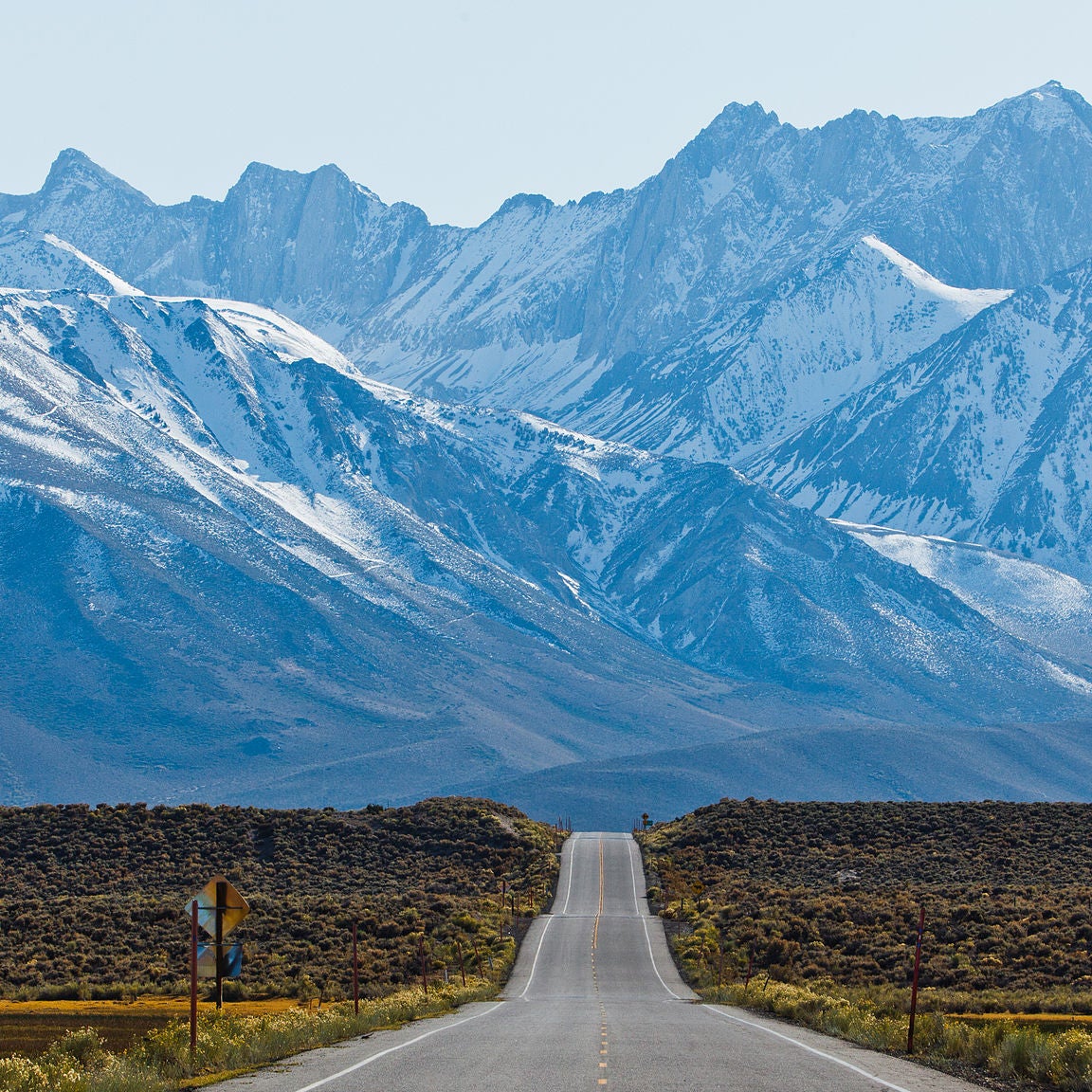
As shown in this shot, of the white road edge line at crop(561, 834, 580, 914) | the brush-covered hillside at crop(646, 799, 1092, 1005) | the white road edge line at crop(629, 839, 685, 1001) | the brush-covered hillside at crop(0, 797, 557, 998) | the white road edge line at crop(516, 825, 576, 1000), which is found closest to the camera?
the white road edge line at crop(516, 825, 576, 1000)

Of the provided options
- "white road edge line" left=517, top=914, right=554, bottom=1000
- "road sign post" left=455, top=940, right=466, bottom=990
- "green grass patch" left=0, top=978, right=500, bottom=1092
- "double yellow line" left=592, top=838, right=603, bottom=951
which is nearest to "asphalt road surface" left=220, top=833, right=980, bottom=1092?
"white road edge line" left=517, top=914, right=554, bottom=1000

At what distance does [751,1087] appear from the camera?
2977cm

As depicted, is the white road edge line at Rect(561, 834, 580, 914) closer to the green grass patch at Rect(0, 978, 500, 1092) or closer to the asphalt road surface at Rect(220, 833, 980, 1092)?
the asphalt road surface at Rect(220, 833, 980, 1092)

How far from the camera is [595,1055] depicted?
1325 inches

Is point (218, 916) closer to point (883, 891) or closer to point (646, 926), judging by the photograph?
point (646, 926)

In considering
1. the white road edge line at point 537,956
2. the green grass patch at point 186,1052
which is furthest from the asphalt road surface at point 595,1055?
the green grass patch at point 186,1052

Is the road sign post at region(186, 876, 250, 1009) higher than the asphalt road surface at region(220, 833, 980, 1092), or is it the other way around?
the road sign post at region(186, 876, 250, 1009)

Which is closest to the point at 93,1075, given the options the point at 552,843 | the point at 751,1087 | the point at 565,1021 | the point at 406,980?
the point at 751,1087

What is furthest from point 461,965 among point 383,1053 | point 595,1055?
point 595,1055

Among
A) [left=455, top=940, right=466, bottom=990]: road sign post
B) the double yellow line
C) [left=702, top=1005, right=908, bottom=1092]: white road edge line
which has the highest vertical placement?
the double yellow line

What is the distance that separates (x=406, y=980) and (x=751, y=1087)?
31.7 metres

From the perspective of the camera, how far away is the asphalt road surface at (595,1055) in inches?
1185

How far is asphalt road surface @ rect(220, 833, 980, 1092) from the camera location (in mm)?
30094

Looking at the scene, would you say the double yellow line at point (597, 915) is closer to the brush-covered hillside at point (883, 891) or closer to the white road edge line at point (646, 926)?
the white road edge line at point (646, 926)
